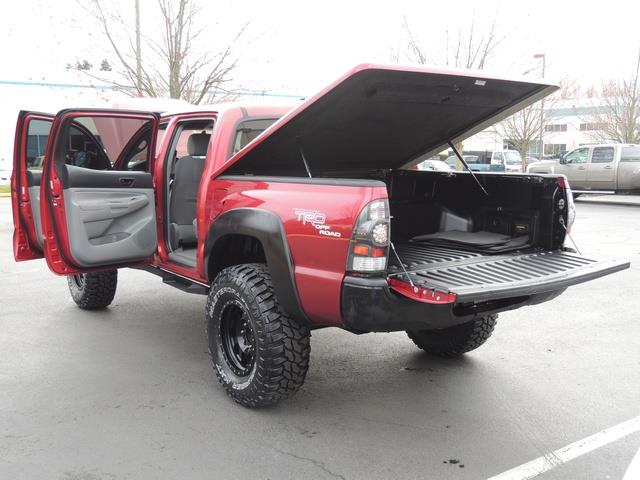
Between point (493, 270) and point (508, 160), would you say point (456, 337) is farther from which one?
point (508, 160)

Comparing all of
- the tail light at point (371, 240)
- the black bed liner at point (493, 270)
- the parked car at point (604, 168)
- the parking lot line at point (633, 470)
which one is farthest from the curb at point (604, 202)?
the tail light at point (371, 240)

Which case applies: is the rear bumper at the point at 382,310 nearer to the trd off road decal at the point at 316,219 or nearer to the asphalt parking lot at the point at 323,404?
the trd off road decal at the point at 316,219

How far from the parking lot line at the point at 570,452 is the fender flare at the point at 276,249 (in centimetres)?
139

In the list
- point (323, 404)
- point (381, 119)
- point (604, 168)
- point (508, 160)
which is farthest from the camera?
point (508, 160)

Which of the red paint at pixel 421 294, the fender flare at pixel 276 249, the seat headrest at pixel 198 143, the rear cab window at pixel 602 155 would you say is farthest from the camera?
the rear cab window at pixel 602 155

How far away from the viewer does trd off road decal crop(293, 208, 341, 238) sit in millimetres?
3295

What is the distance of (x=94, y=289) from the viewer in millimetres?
6090

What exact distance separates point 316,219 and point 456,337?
1.95 m

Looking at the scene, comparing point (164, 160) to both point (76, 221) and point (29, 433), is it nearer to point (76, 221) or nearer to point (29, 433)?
point (76, 221)

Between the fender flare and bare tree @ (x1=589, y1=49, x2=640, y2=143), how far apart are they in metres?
31.8

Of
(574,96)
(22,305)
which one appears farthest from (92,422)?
(574,96)

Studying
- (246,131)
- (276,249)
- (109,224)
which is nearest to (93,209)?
(109,224)

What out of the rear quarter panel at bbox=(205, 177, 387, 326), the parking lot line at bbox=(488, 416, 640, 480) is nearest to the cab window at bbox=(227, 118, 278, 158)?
the rear quarter panel at bbox=(205, 177, 387, 326)

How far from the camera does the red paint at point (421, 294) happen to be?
10.1ft
